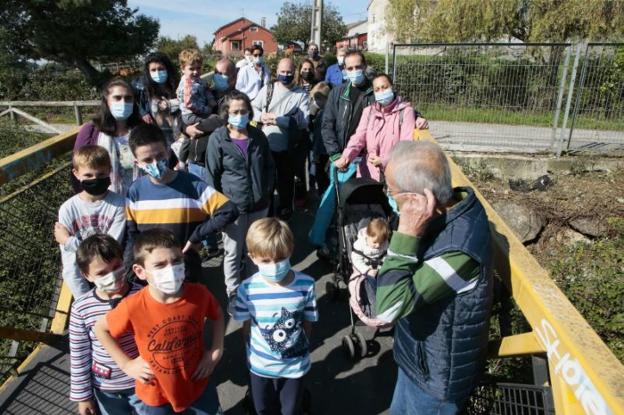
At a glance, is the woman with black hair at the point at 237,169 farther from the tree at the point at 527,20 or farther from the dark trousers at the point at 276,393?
the tree at the point at 527,20

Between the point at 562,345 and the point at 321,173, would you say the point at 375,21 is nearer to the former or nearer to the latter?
the point at 321,173

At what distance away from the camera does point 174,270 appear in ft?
7.18

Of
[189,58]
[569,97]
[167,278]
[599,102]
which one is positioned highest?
[189,58]

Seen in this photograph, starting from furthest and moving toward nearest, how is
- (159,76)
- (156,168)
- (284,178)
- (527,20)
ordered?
(527,20) → (284,178) → (159,76) → (156,168)

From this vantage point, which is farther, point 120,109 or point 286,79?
point 286,79

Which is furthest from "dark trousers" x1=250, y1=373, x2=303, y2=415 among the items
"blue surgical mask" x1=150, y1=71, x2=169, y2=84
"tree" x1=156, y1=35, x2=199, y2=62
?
"tree" x1=156, y1=35, x2=199, y2=62

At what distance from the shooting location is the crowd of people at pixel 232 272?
5.89 feet

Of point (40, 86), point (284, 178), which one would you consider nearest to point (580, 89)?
point (284, 178)

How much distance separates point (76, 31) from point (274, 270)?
29312mm

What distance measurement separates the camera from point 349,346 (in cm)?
331

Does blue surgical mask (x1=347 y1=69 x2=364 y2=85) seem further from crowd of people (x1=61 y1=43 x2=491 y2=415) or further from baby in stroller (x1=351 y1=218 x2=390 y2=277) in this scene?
baby in stroller (x1=351 y1=218 x2=390 y2=277)

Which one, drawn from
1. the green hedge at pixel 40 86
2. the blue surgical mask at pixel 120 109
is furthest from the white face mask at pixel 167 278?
the green hedge at pixel 40 86

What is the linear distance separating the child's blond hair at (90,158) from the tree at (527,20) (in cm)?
1807

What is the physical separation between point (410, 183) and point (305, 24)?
215 ft
